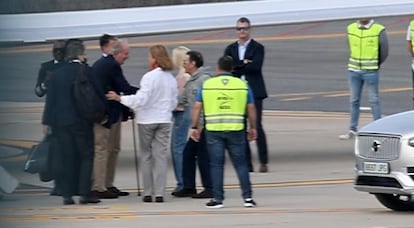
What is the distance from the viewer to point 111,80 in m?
11.7

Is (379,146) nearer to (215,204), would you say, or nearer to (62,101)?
(215,204)

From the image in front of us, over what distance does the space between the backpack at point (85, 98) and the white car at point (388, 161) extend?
273 centimetres

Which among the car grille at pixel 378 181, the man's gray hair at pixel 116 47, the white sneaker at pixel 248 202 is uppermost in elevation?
the man's gray hair at pixel 116 47

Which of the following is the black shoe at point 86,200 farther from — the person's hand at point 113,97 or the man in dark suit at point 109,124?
the person's hand at point 113,97

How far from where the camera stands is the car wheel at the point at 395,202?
34.0 feet

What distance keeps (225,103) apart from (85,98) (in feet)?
4.85

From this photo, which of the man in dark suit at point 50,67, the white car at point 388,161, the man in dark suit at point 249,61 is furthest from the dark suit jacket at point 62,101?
the white car at point 388,161

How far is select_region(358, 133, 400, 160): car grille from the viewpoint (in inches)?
386

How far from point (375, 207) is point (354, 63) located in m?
5.27

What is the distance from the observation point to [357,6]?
14625 mm

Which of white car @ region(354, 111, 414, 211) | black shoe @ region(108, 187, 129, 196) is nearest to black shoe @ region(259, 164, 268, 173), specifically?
black shoe @ region(108, 187, 129, 196)

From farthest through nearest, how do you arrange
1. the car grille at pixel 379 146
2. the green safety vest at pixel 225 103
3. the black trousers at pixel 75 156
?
the black trousers at pixel 75 156
the green safety vest at pixel 225 103
the car grille at pixel 379 146

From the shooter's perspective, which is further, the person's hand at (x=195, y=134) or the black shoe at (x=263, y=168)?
the black shoe at (x=263, y=168)

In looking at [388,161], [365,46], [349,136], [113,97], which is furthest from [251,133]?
[349,136]
